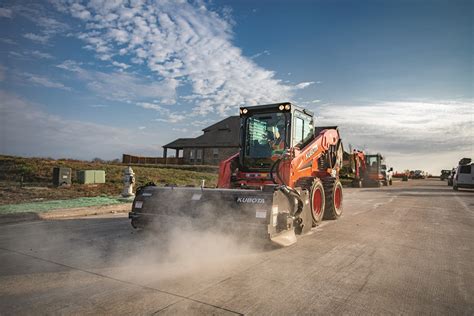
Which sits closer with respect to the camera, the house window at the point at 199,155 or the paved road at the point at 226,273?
the paved road at the point at 226,273

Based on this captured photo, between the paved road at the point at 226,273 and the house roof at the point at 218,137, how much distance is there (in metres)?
29.3

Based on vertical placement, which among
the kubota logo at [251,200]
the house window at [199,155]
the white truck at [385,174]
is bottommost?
the kubota logo at [251,200]

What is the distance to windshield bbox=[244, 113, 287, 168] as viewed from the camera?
290 inches

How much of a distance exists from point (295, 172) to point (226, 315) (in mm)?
4368

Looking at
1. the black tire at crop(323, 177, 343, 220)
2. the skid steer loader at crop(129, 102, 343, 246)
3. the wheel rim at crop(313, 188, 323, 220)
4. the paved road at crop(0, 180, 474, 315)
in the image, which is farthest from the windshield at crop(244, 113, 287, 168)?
the paved road at crop(0, 180, 474, 315)

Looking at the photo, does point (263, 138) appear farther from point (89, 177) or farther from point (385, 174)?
point (385, 174)

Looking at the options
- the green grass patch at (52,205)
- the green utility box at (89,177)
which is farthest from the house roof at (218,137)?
the green grass patch at (52,205)

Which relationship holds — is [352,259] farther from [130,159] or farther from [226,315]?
[130,159]

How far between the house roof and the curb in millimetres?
25653

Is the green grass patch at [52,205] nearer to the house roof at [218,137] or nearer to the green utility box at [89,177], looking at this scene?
the green utility box at [89,177]

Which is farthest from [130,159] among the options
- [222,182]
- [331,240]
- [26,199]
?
[331,240]

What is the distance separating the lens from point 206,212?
209 inches

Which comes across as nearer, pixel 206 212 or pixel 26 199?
pixel 206 212

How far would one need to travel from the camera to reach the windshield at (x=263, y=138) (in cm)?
736
